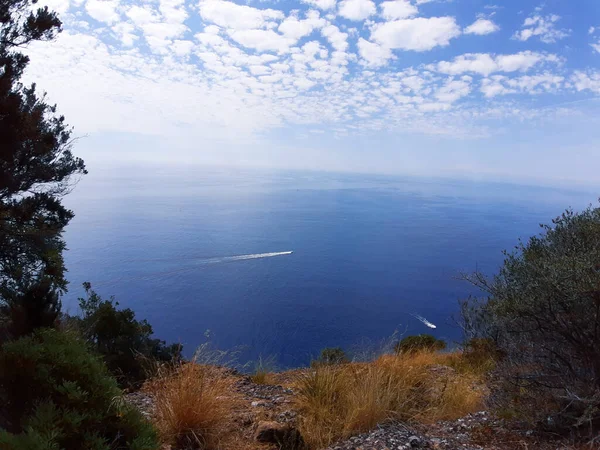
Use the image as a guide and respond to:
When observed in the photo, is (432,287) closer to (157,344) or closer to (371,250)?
(371,250)

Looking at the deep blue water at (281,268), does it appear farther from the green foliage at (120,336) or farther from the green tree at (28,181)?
the green tree at (28,181)

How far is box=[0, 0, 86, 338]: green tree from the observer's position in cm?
427

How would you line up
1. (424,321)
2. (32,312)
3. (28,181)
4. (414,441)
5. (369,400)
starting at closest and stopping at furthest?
(414,441), (369,400), (32,312), (28,181), (424,321)

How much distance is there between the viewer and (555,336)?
3.55 meters

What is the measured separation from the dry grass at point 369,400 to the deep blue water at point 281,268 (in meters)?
7.53

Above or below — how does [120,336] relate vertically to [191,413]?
below

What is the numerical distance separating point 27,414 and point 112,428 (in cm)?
39

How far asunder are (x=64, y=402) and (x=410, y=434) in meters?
2.49

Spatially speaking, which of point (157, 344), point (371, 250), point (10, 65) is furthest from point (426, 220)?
point (10, 65)

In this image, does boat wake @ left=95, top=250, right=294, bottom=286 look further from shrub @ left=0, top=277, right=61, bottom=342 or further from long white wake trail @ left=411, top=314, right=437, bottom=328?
shrub @ left=0, top=277, right=61, bottom=342

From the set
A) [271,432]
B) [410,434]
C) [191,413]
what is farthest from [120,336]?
[410,434]

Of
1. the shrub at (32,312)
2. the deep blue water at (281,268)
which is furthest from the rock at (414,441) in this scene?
the deep blue water at (281,268)

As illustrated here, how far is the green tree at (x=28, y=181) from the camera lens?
168 inches

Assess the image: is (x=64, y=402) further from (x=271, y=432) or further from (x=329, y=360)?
(x=329, y=360)
